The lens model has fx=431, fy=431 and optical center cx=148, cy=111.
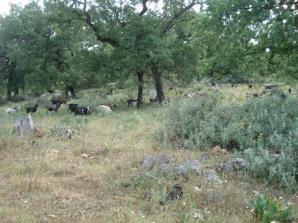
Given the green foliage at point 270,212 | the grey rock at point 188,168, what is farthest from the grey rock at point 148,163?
the green foliage at point 270,212

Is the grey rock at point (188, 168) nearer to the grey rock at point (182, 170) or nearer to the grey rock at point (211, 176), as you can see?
the grey rock at point (182, 170)

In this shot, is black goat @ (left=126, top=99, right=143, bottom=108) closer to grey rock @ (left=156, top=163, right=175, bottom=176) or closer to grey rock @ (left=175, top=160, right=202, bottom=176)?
grey rock @ (left=175, top=160, right=202, bottom=176)

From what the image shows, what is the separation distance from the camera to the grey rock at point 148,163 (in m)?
9.13

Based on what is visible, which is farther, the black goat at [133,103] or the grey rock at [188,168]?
the black goat at [133,103]

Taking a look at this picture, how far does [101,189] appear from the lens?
26.8 ft

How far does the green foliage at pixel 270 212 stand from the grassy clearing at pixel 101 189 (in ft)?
0.66

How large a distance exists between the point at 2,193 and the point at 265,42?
950 centimetres

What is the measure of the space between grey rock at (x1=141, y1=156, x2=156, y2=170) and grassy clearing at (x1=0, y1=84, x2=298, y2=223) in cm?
26

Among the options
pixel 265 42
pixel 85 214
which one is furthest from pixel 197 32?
pixel 85 214

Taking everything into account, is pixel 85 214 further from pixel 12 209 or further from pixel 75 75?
pixel 75 75

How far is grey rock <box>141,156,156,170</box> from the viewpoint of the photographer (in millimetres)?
9133

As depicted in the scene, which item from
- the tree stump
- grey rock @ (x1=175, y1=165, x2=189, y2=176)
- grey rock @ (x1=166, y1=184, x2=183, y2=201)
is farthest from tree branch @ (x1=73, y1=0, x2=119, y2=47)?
grey rock @ (x1=166, y1=184, x2=183, y2=201)

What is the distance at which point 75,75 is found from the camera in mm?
35781

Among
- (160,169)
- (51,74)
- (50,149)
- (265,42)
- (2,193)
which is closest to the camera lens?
(2,193)
